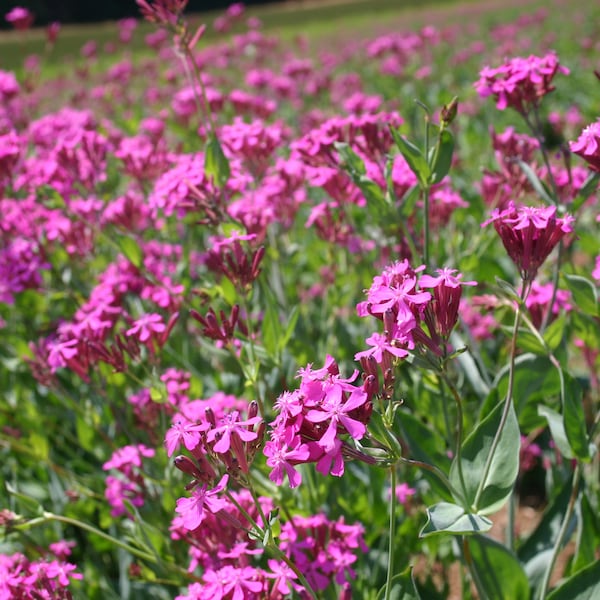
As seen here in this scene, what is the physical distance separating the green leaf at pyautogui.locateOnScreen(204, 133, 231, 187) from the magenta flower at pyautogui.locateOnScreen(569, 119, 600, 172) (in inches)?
40.0

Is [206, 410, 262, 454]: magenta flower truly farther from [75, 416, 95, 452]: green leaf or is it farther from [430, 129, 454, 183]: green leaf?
[75, 416, 95, 452]: green leaf

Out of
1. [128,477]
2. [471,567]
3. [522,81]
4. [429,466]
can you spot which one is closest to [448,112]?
[522,81]

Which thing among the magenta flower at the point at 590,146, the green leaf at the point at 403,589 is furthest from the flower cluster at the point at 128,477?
the magenta flower at the point at 590,146

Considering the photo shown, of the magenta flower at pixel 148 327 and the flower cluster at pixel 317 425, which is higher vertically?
the flower cluster at pixel 317 425

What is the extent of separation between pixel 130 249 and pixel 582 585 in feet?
5.62

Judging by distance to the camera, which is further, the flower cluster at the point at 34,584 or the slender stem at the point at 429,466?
the flower cluster at the point at 34,584

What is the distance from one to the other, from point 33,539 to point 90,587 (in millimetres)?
254

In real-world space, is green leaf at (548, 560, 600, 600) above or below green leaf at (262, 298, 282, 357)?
below

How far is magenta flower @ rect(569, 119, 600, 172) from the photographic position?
1.54 metres

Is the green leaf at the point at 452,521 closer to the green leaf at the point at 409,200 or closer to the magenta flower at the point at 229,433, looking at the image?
the magenta flower at the point at 229,433

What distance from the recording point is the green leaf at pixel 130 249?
2.41m

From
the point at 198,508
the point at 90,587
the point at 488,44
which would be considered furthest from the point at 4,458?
the point at 488,44

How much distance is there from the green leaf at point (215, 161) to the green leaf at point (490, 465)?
3.61 feet

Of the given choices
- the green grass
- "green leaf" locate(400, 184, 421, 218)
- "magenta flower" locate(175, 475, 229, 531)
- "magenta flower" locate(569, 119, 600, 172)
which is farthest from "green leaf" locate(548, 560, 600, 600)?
the green grass
